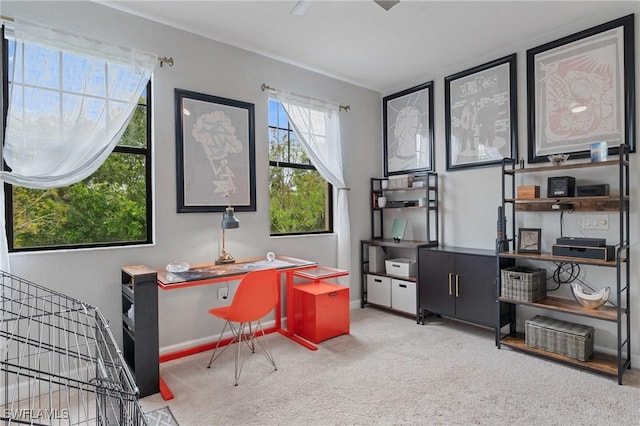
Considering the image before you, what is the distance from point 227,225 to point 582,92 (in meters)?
3.25

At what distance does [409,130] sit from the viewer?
4512mm

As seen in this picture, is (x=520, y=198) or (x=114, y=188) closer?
(x=114, y=188)

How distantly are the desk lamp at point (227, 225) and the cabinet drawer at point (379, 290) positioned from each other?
1865mm

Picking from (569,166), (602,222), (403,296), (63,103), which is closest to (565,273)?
(602,222)

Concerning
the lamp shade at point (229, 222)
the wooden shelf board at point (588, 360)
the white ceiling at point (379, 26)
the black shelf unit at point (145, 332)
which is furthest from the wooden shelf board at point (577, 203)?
the black shelf unit at point (145, 332)

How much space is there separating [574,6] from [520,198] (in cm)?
157

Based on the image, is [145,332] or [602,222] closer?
[145,332]

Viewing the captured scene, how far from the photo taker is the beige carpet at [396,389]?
2.19 m

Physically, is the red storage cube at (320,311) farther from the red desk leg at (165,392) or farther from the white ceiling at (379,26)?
the white ceiling at (379,26)

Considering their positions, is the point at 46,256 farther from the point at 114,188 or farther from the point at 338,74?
the point at 338,74

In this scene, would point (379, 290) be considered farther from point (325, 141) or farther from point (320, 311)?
point (325, 141)

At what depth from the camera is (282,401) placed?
237 cm

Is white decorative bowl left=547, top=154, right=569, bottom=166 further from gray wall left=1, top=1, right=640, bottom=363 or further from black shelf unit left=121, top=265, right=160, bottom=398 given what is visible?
black shelf unit left=121, top=265, right=160, bottom=398

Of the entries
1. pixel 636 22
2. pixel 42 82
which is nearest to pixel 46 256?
pixel 42 82
